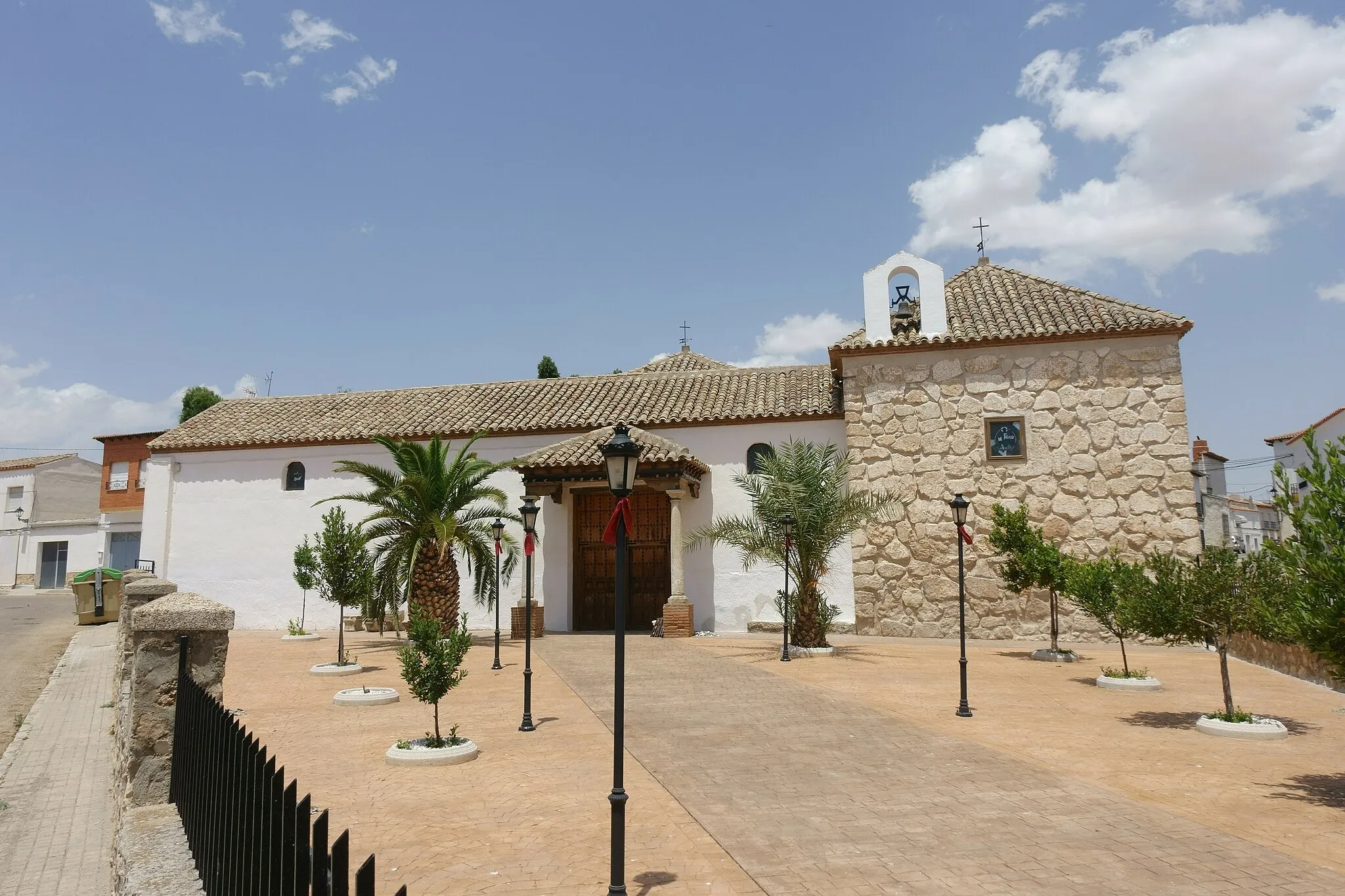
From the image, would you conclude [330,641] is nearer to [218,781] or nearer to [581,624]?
[581,624]

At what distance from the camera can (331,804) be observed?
605 centimetres

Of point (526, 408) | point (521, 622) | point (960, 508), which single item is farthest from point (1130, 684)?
point (526, 408)

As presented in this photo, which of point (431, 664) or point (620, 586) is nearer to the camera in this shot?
point (620, 586)

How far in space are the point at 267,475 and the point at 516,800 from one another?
1777 centimetres

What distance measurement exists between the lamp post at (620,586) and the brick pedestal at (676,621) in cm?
1210

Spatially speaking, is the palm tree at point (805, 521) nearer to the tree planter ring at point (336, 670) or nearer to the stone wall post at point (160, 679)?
the tree planter ring at point (336, 670)

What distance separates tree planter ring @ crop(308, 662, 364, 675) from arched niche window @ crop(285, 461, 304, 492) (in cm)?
896

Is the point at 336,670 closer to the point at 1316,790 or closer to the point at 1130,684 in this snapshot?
the point at 1130,684

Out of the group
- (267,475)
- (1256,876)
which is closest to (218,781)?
(1256,876)

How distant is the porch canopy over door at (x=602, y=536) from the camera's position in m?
18.0

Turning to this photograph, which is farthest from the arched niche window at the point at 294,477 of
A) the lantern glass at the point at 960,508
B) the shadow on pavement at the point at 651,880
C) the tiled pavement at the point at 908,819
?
the shadow on pavement at the point at 651,880

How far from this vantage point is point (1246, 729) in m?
8.04

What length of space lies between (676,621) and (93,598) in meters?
16.5

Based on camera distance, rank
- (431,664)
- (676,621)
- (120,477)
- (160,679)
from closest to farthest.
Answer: (160,679), (431,664), (676,621), (120,477)
